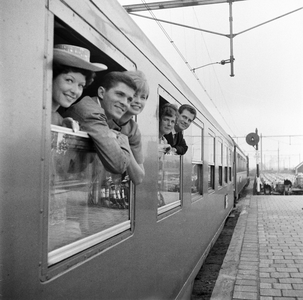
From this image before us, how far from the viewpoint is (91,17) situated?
1742 mm

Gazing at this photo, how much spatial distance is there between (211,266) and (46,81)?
17.6 ft

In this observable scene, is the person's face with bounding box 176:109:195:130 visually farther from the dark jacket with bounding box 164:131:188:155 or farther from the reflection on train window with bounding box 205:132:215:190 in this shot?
the reflection on train window with bounding box 205:132:215:190

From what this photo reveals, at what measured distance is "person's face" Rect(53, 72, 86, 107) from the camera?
1.56 meters

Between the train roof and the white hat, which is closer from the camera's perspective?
the white hat

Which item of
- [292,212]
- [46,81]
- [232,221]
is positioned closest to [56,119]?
[46,81]

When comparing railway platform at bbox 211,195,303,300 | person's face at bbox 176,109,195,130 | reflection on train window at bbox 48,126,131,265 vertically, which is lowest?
railway platform at bbox 211,195,303,300

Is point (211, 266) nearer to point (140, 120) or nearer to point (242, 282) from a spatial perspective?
point (242, 282)

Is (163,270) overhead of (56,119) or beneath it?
beneath

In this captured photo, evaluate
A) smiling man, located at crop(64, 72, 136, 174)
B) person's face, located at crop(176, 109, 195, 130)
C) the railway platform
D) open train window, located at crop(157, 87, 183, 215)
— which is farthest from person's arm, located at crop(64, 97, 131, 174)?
the railway platform

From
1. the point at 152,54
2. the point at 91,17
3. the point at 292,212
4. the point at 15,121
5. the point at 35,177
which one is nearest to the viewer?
the point at 15,121

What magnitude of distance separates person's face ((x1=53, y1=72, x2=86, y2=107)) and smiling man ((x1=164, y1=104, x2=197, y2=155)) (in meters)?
1.80

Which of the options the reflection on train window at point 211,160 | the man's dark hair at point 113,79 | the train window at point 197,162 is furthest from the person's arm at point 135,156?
the reflection on train window at point 211,160

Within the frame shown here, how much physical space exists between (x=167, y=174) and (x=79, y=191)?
5.14ft

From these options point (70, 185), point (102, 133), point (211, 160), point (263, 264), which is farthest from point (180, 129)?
point (263, 264)
